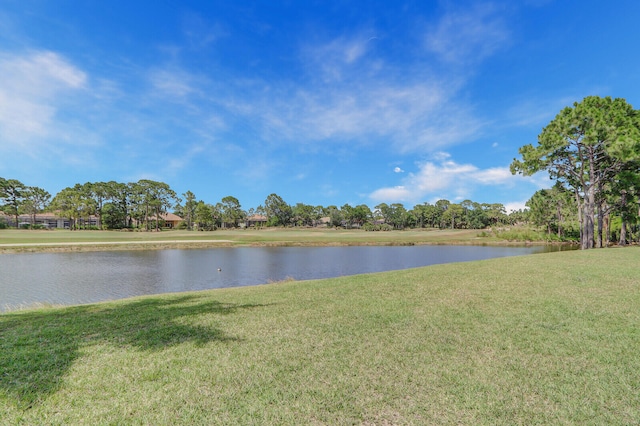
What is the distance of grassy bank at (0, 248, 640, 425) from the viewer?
3238 mm

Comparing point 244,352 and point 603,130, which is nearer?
point 244,352

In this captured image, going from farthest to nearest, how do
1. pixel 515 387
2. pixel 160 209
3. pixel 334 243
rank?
pixel 160 209, pixel 334 243, pixel 515 387

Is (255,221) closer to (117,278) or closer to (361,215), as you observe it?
(361,215)

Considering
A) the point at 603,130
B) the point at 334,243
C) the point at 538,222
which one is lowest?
the point at 334,243

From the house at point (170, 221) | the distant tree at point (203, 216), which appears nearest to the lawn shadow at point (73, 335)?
the distant tree at point (203, 216)

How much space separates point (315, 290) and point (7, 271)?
23031 millimetres

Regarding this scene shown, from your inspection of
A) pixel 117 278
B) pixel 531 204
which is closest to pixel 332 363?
pixel 117 278

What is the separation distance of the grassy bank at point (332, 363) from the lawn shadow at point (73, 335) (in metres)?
0.03

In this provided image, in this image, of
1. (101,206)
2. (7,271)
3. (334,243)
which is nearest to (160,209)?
(101,206)

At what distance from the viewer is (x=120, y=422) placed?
10.0ft

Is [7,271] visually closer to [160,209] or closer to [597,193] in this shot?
[597,193]

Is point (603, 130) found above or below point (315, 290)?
above

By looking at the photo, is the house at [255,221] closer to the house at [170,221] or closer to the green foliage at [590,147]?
the house at [170,221]

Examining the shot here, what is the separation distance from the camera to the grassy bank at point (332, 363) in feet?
10.6
